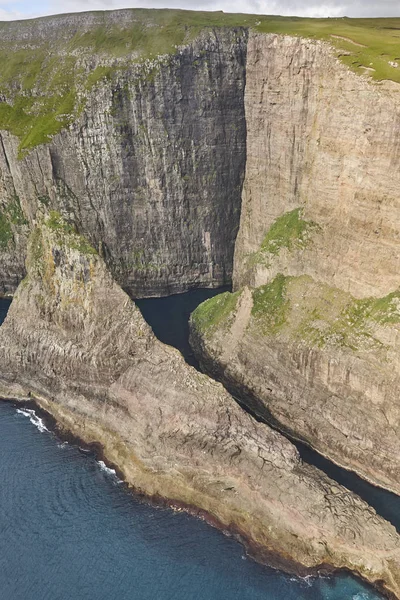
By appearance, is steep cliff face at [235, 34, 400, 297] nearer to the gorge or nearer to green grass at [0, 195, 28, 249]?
the gorge

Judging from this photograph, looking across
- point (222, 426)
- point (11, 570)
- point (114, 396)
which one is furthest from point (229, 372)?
point (11, 570)

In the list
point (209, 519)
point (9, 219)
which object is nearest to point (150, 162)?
point (9, 219)

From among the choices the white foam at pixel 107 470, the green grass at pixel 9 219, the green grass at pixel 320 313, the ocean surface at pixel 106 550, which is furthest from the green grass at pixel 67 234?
the ocean surface at pixel 106 550

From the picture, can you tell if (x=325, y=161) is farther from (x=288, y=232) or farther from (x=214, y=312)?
(x=214, y=312)

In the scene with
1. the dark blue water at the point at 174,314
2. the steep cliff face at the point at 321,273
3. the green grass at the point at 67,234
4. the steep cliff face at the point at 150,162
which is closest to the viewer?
the steep cliff face at the point at 321,273

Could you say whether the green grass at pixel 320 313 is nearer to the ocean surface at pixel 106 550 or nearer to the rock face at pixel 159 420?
the rock face at pixel 159 420

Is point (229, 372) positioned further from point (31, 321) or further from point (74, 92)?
point (74, 92)
